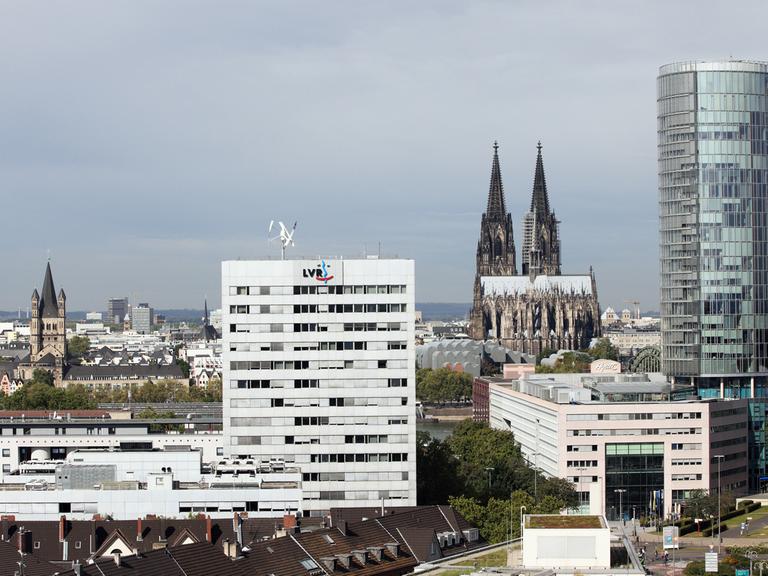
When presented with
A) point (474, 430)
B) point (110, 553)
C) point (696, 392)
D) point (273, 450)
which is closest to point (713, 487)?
point (696, 392)

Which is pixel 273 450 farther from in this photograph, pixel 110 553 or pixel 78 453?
pixel 110 553

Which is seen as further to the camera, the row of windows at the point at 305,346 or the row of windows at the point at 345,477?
the row of windows at the point at 305,346

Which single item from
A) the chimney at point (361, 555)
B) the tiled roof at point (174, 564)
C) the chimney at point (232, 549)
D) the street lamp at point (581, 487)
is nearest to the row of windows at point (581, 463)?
the street lamp at point (581, 487)

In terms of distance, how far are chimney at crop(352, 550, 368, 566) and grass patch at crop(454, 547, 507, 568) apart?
20.1ft

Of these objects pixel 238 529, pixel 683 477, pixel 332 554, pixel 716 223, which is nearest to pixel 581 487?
pixel 683 477

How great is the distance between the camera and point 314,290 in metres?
111

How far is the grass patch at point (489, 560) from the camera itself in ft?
218

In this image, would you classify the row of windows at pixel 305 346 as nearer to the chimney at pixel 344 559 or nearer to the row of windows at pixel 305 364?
the row of windows at pixel 305 364

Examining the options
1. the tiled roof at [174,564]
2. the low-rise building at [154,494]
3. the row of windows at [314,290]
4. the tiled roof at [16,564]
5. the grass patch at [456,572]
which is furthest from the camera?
the row of windows at [314,290]

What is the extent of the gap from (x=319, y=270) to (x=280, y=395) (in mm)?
8463

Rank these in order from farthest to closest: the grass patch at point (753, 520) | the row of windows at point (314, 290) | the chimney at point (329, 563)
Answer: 1. the grass patch at point (753, 520)
2. the row of windows at point (314, 290)
3. the chimney at point (329, 563)

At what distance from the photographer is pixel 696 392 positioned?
6211 inches

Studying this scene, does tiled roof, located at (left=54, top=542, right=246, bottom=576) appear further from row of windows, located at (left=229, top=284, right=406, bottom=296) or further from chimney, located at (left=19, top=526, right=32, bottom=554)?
row of windows, located at (left=229, top=284, right=406, bottom=296)

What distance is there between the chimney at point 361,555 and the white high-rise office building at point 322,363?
33946 mm
